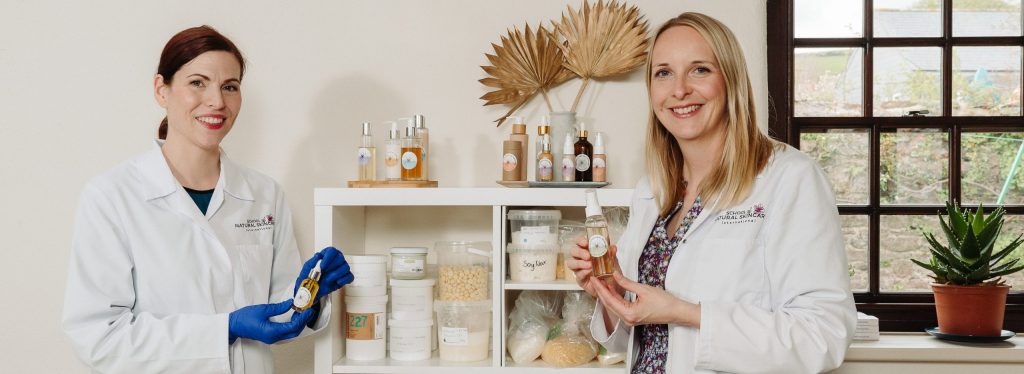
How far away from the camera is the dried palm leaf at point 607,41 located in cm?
250

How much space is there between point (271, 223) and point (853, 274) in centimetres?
186

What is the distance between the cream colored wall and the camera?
2.60 meters

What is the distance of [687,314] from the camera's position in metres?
1.50

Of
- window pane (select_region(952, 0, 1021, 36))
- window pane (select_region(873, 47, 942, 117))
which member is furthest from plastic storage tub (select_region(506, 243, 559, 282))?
window pane (select_region(952, 0, 1021, 36))

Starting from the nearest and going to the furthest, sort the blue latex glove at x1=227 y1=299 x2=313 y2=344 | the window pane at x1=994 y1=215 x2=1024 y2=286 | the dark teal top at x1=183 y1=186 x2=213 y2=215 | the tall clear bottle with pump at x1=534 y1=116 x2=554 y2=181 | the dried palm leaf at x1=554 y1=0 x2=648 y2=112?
the blue latex glove at x1=227 y1=299 x2=313 y2=344
the dark teal top at x1=183 y1=186 x2=213 y2=215
the tall clear bottle with pump at x1=534 y1=116 x2=554 y2=181
the dried palm leaf at x1=554 y1=0 x2=648 y2=112
the window pane at x1=994 y1=215 x2=1024 y2=286

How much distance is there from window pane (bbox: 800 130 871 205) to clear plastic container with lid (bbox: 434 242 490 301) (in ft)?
3.81

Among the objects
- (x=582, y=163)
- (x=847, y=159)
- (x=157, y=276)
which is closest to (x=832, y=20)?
(x=847, y=159)

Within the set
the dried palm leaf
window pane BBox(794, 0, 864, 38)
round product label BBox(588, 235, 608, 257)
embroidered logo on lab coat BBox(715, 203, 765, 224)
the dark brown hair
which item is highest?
window pane BBox(794, 0, 864, 38)

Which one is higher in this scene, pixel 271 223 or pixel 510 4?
pixel 510 4

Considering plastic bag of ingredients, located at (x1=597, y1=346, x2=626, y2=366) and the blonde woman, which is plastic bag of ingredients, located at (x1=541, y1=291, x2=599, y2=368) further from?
the blonde woman

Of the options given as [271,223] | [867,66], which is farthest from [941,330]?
[271,223]

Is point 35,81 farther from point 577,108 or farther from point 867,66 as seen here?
point 867,66

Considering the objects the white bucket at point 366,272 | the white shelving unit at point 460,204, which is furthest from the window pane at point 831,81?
the white bucket at point 366,272

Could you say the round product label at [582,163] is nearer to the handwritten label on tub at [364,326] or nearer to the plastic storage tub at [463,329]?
the plastic storage tub at [463,329]
